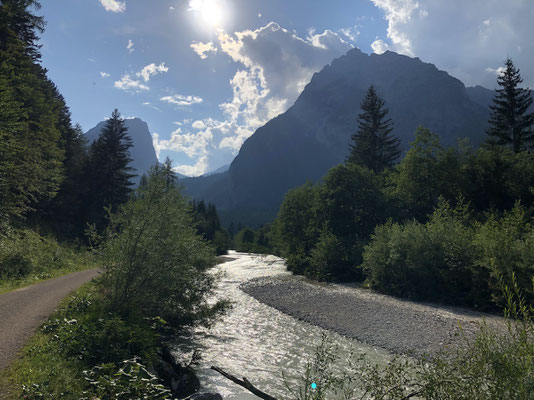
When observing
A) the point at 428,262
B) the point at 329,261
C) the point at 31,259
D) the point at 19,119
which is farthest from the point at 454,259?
the point at 19,119

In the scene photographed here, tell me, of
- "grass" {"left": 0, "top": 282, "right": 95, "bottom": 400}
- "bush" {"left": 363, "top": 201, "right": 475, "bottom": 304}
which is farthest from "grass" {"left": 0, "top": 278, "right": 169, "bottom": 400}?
"bush" {"left": 363, "top": 201, "right": 475, "bottom": 304}

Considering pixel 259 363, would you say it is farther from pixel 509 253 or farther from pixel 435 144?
pixel 435 144

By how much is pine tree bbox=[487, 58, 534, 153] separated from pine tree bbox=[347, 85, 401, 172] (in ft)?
58.1

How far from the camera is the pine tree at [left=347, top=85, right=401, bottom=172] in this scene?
59.2 metres

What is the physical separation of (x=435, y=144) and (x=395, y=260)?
23099 mm

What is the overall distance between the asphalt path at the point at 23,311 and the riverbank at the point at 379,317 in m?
12.7

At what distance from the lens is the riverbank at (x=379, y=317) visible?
14578 millimetres

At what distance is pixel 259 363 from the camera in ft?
40.9

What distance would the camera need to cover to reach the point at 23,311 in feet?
37.7

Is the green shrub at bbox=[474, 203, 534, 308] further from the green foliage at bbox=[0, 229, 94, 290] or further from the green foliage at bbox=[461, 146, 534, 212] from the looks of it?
the green foliage at bbox=[0, 229, 94, 290]

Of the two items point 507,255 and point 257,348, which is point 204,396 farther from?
point 507,255

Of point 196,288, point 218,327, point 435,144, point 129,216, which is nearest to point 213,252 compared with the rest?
point 196,288

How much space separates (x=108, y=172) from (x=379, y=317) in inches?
1686

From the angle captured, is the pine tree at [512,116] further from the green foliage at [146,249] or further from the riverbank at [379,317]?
the green foliage at [146,249]
